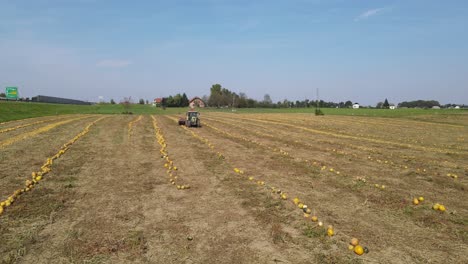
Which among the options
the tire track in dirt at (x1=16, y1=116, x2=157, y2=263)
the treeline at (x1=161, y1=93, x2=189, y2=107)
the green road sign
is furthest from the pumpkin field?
the treeline at (x1=161, y1=93, x2=189, y2=107)

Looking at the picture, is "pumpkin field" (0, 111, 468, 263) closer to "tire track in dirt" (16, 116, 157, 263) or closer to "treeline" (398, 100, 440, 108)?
"tire track in dirt" (16, 116, 157, 263)

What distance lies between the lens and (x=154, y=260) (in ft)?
18.7

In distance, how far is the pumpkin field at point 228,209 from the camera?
6.02 m

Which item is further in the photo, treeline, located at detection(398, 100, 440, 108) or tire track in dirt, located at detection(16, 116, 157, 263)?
treeline, located at detection(398, 100, 440, 108)

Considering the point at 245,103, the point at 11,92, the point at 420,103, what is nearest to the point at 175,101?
the point at 245,103

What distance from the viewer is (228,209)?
8.30 meters

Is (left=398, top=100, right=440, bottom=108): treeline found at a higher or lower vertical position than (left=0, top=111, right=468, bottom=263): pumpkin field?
higher

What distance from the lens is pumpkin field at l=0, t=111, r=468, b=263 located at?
602cm

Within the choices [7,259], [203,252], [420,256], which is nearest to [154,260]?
[203,252]

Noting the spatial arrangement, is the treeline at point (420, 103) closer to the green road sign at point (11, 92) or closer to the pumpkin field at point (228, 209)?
the green road sign at point (11, 92)

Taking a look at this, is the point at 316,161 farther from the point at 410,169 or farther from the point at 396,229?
the point at 396,229

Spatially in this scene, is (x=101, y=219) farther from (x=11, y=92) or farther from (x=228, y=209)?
(x=11, y=92)

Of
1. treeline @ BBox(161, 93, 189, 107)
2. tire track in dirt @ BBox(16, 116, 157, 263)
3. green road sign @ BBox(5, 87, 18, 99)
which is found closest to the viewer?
tire track in dirt @ BBox(16, 116, 157, 263)

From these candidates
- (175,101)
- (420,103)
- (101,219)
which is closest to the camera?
(101,219)
